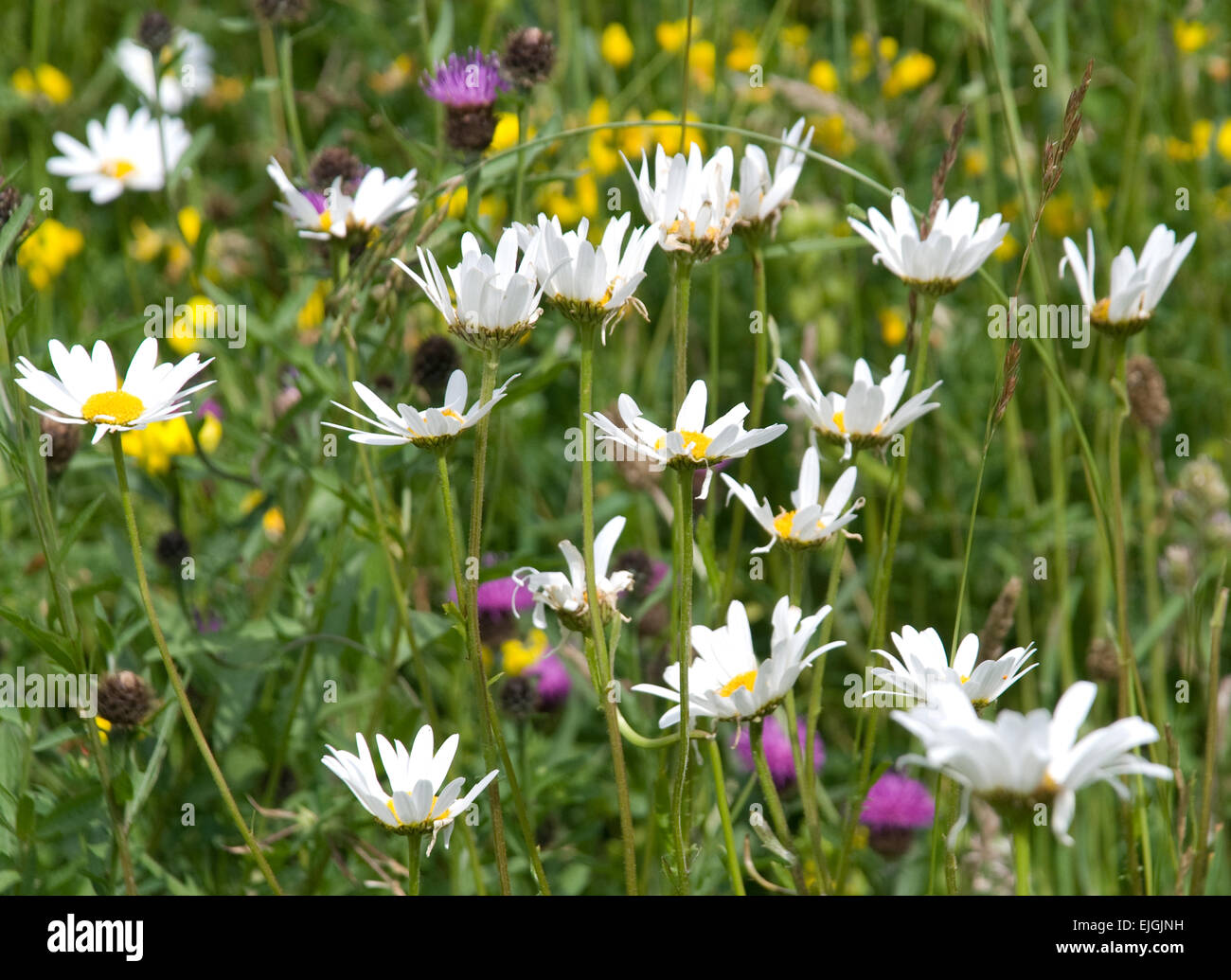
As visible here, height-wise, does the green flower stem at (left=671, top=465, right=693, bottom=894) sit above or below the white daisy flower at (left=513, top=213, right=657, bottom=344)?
below

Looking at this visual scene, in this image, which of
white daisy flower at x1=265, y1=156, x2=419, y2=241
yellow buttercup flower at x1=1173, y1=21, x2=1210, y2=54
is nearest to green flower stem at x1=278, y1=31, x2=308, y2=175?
white daisy flower at x1=265, y1=156, x2=419, y2=241

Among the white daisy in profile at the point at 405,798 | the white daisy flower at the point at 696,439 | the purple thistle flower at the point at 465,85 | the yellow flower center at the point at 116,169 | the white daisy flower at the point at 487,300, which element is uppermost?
the yellow flower center at the point at 116,169

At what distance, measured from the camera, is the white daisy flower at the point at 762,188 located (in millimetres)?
990

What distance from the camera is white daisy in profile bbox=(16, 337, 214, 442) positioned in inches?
33.2

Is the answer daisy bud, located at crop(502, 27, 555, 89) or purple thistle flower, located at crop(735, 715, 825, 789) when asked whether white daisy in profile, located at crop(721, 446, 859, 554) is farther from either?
daisy bud, located at crop(502, 27, 555, 89)

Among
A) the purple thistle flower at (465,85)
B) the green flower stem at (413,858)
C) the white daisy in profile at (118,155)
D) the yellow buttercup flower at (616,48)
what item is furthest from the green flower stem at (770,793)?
the yellow buttercup flower at (616,48)

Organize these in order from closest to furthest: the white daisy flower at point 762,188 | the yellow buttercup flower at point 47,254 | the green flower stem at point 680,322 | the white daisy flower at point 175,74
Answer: the green flower stem at point 680,322
the white daisy flower at point 762,188
the yellow buttercup flower at point 47,254
the white daisy flower at point 175,74

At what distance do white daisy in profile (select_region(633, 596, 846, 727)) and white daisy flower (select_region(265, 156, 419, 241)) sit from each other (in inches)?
20.3

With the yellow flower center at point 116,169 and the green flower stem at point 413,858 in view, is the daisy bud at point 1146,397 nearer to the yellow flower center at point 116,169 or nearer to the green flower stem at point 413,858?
the green flower stem at point 413,858

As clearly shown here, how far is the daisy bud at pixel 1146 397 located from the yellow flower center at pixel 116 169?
4.78 ft

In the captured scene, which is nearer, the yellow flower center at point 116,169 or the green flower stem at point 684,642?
the green flower stem at point 684,642
